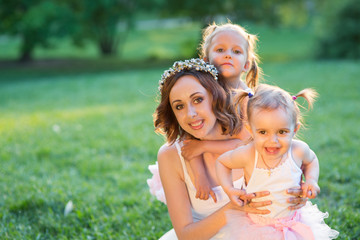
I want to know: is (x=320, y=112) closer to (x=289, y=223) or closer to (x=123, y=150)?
(x=123, y=150)

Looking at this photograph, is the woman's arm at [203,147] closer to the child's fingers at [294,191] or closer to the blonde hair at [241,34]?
the child's fingers at [294,191]

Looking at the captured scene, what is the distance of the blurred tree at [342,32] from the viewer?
58.6 feet

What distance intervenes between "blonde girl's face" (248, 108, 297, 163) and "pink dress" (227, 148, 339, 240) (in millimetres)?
82

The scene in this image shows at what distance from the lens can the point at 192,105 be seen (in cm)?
262

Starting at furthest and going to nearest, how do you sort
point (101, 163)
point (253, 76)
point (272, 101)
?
1. point (101, 163)
2. point (253, 76)
3. point (272, 101)

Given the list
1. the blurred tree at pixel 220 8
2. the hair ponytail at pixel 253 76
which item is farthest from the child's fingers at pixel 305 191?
the blurred tree at pixel 220 8

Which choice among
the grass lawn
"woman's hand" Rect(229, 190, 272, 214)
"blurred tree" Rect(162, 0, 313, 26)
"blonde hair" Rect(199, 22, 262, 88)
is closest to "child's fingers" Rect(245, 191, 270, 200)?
"woman's hand" Rect(229, 190, 272, 214)

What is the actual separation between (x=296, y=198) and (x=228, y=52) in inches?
60.0

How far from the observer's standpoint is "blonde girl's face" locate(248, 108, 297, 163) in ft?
7.15

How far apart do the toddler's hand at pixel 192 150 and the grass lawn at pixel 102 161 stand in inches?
25.3

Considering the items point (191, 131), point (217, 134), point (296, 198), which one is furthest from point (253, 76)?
point (296, 198)

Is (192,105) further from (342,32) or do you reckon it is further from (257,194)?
(342,32)

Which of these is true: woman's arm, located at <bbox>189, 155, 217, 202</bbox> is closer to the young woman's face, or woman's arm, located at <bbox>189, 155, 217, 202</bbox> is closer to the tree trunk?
the young woman's face

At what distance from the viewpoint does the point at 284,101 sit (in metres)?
2.20
